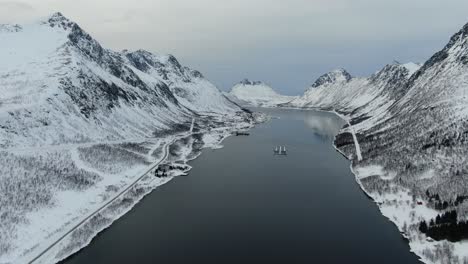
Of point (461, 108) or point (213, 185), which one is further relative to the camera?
point (461, 108)

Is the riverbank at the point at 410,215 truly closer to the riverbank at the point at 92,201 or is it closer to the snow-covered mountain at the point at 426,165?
the snow-covered mountain at the point at 426,165

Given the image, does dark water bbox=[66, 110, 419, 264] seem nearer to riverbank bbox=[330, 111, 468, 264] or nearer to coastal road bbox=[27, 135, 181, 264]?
riverbank bbox=[330, 111, 468, 264]

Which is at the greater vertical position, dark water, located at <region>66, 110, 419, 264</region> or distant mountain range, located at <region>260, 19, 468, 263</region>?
distant mountain range, located at <region>260, 19, 468, 263</region>

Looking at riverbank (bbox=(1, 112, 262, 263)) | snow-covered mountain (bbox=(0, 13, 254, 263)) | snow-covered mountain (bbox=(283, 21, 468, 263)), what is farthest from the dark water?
snow-covered mountain (bbox=(0, 13, 254, 263))

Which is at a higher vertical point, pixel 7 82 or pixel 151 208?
pixel 7 82

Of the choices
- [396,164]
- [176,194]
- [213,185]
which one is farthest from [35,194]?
[396,164]

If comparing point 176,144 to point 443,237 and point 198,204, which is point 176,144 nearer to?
point 198,204

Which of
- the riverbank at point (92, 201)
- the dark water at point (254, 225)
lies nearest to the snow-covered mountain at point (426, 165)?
the dark water at point (254, 225)

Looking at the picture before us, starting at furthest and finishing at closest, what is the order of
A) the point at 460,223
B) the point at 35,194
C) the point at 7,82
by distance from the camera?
the point at 7,82 < the point at 35,194 < the point at 460,223
